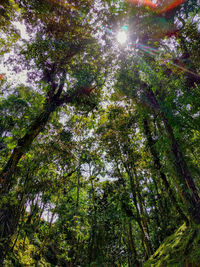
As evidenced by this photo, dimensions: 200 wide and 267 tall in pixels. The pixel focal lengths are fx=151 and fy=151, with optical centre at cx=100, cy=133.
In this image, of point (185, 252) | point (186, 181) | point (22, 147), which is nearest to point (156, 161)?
point (186, 181)

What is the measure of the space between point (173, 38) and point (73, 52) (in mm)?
3535

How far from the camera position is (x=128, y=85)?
5.80 meters

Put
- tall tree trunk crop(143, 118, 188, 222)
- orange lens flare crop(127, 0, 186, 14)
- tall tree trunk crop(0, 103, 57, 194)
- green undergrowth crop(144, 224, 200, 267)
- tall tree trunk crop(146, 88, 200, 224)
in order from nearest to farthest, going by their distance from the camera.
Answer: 1. green undergrowth crop(144, 224, 200, 267)
2. tall tree trunk crop(146, 88, 200, 224)
3. tall tree trunk crop(0, 103, 57, 194)
4. orange lens flare crop(127, 0, 186, 14)
5. tall tree trunk crop(143, 118, 188, 222)

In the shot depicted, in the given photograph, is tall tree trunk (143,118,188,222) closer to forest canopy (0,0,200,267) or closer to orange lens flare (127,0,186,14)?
forest canopy (0,0,200,267)

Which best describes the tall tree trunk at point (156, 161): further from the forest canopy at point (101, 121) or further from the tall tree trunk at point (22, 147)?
the tall tree trunk at point (22, 147)

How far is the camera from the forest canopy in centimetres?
340

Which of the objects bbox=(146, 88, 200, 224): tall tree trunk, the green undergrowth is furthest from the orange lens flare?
the green undergrowth

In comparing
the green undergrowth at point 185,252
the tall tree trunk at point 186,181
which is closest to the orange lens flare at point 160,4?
the tall tree trunk at point 186,181

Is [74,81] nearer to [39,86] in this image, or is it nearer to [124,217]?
[39,86]

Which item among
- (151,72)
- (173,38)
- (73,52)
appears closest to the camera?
(151,72)

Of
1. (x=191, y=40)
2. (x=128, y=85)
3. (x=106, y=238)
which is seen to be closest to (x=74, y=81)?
(x=128, y=85)

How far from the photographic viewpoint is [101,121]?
827cm

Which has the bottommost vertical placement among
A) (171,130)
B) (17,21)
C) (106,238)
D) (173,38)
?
(106,238)

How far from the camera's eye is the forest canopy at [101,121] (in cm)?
340
